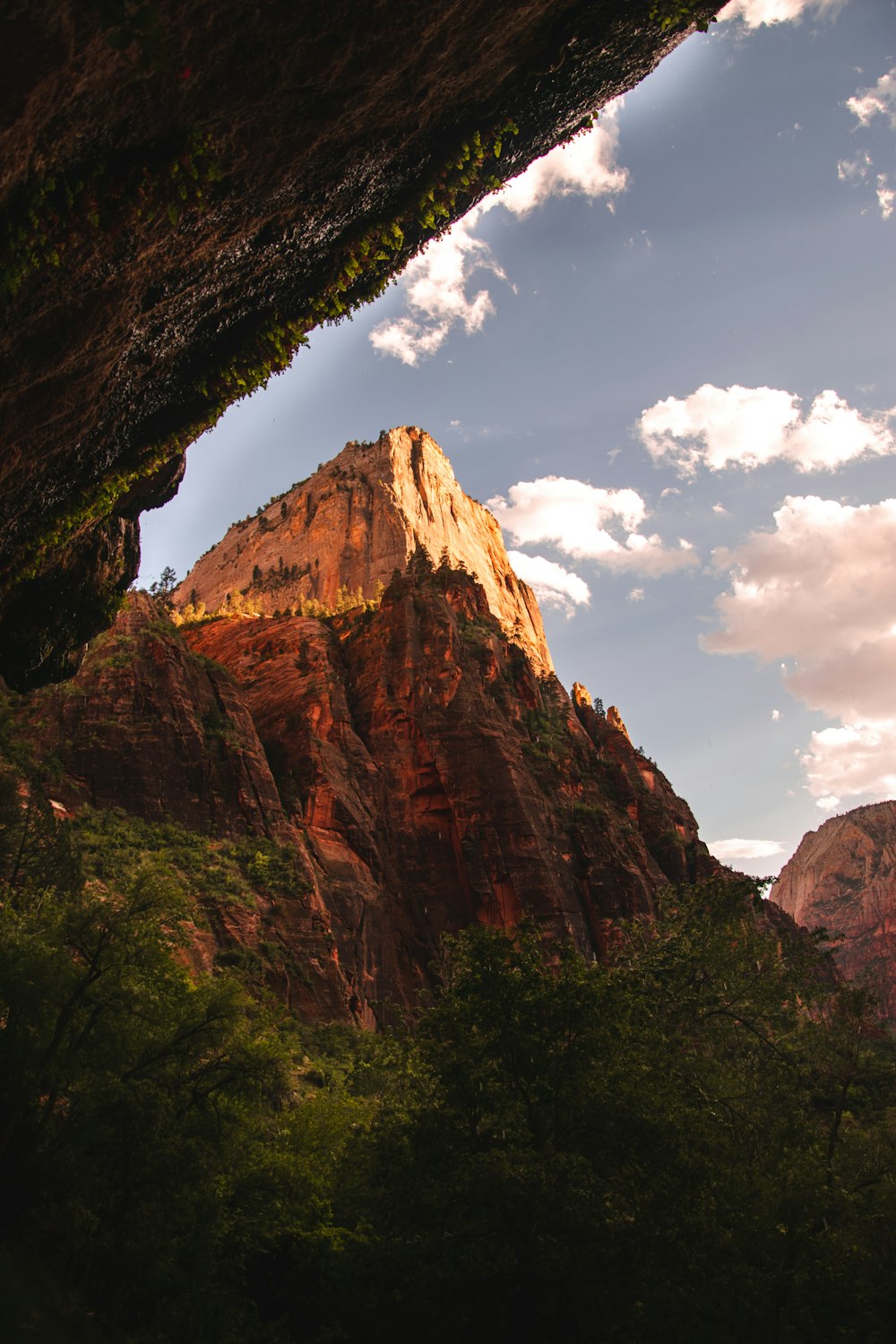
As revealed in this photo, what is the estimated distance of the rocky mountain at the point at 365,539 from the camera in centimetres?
9000

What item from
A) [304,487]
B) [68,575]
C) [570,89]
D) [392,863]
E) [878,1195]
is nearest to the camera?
[570,89]

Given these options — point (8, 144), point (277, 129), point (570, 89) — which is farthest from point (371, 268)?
point (8, 144)

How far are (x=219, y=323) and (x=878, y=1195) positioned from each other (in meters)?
27.4

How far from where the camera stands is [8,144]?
687cm

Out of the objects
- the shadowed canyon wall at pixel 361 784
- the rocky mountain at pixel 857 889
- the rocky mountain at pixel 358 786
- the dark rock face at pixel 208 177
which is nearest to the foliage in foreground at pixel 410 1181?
the dark rock face at pixel 208 177

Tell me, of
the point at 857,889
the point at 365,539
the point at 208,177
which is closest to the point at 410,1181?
the point at 208,177

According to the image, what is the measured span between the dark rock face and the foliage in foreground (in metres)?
9.20

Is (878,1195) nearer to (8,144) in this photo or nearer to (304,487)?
(8,144)

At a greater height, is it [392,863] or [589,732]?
[589,732]

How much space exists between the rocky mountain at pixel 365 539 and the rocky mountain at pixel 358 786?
70.8 ft

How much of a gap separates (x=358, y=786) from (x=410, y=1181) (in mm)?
35005

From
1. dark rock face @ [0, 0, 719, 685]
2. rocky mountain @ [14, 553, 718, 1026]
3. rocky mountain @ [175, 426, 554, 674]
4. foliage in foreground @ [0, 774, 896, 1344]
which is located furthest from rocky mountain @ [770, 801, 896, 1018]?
dark rock face @ [0, 0, 719, 685]

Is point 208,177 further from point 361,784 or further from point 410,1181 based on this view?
point 361,784

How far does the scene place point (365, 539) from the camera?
91250mm
